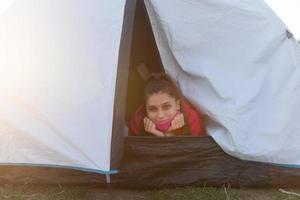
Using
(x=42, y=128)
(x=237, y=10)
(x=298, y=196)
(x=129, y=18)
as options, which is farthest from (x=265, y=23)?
(x=42, y=128)

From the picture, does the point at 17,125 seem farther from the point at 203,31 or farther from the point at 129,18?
the point at 203,31

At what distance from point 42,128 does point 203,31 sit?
4.42 feet

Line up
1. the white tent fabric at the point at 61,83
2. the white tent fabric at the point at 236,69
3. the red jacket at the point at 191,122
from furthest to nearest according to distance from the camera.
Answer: the red jacket at the point at 191,122 → the white tent fabric at the point at 236,69 → the white tent fabric at the point at 61,83

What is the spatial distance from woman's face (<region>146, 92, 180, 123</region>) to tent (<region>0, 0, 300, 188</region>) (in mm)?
174

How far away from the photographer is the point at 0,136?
3730mm

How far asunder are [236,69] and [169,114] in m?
0.62

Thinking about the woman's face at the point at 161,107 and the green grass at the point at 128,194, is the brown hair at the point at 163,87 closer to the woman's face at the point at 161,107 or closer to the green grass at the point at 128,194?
the woman's face at the point at 161,107

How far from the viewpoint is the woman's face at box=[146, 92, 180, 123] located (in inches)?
156

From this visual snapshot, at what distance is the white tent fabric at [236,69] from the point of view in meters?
3.73

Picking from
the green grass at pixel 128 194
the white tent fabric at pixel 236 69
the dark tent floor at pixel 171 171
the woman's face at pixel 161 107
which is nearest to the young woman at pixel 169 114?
the woman's face at pixel 161 107

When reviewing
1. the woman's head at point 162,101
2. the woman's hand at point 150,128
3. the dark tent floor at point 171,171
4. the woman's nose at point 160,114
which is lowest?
the dark tent floor at point 171,171

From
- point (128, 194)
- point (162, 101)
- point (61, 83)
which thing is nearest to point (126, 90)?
point (162, 101)

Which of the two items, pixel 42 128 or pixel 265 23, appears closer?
pixel 42 128

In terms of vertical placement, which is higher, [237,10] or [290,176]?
[237,10]
